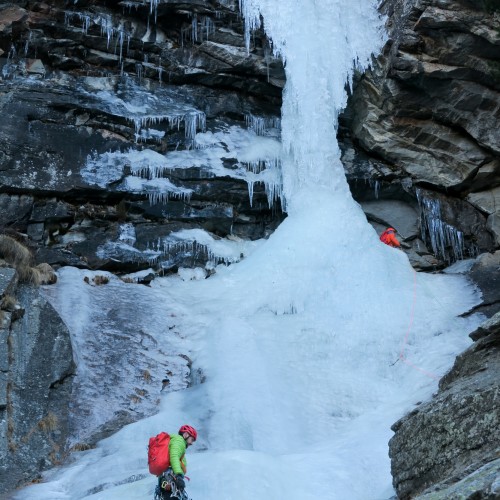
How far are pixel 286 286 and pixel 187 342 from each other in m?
2.26

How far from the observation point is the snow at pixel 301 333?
8.89 meters

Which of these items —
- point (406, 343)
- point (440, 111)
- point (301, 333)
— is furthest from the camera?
point (440, 111)

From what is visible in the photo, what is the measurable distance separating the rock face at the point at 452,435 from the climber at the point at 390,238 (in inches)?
340

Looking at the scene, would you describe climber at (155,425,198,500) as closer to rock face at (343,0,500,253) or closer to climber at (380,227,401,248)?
climber at (380,227,401,248)

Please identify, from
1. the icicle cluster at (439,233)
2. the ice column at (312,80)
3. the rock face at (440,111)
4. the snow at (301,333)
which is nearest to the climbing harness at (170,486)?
the snow at (301,333)

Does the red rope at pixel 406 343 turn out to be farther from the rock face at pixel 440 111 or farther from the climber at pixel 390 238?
the rock face at pixel 440 111

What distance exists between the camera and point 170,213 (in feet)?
52.2

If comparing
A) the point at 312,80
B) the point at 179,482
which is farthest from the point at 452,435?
the point at 312,80

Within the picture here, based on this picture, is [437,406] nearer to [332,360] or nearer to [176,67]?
[332,360]

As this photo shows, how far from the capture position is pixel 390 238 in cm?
1609

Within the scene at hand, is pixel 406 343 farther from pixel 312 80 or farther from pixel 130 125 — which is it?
pixel 130 125

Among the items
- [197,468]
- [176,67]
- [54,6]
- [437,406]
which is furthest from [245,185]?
[437,406]

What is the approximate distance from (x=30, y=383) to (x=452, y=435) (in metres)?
6.89

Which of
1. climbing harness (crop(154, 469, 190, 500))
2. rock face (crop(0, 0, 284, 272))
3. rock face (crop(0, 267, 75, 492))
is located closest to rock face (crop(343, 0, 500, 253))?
rock face (crop(0, 0, 284, 272))
